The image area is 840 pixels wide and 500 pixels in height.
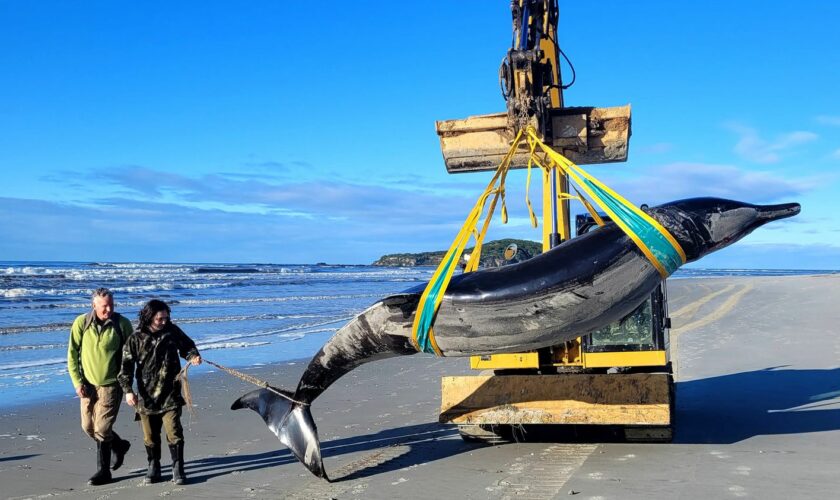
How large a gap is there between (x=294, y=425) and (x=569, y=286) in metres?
2.95

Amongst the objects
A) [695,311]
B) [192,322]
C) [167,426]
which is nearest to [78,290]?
[192,322]

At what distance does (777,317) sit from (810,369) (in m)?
9.63

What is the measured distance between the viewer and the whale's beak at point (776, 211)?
5.62 meters

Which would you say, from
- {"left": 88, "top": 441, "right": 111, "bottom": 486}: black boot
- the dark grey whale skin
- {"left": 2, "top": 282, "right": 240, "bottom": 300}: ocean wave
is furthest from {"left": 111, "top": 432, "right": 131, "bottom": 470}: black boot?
{"left": 2, "top": 282, "right": 240, "bottom": 300}: ocean wave

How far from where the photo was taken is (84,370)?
24.1 feet

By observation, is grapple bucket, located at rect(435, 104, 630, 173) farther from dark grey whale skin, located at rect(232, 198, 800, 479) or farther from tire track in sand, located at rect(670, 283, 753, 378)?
tire track in sand, located at rect(670, 283, 753, 378)

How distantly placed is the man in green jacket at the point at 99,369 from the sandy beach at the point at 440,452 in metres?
0.48

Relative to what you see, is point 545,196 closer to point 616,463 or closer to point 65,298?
point 616,463

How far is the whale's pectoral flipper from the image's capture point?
6930mm

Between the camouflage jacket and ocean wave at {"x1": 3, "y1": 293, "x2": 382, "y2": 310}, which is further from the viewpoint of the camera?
ocean wave at {"x1": 3, "y1": 293, "x2": 382, "y2": 310}

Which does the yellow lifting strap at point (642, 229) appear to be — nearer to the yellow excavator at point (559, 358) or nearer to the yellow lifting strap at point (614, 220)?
the yellow lifting strap at point (614, 220)

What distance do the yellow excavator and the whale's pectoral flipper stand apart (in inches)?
61.4

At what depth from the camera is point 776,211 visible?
5.64 m

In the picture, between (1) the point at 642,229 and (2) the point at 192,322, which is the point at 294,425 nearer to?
(1) the point at 642,229
